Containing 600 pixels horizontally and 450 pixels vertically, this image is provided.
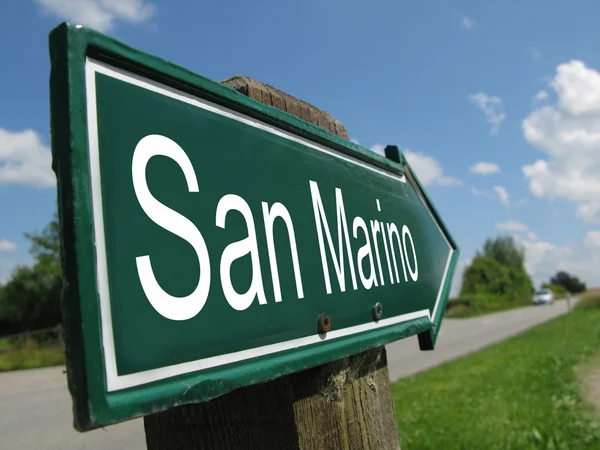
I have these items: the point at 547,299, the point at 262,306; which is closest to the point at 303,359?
the point at 262,306

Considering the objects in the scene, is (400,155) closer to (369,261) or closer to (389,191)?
(389,191)

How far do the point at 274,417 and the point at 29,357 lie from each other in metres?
16.9

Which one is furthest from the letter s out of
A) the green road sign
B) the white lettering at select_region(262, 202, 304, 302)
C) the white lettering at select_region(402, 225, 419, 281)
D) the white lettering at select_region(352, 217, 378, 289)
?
the white lettering at select_region(402, 225, 419, 281)

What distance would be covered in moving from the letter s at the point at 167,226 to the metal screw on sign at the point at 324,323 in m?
0.36

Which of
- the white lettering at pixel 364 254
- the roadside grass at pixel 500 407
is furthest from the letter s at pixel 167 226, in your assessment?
the roadside grass at pixel 500 407

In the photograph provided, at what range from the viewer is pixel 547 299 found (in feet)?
153

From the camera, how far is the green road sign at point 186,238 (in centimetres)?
77

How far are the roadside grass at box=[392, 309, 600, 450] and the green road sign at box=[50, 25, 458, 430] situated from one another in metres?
3.73

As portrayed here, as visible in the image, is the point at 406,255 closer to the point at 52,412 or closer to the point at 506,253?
the point at 52,412

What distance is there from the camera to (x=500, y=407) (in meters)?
5.76

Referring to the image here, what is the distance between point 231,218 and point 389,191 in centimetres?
89

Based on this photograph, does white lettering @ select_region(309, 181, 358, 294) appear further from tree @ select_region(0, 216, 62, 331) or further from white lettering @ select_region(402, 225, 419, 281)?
tree @ select_region(0, 216, 62, 331)

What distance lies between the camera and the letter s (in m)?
0.86

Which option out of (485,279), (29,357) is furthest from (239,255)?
(485,279)
